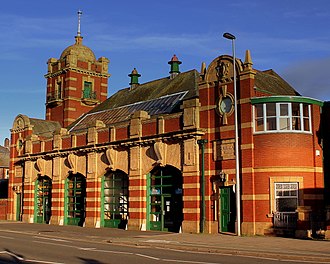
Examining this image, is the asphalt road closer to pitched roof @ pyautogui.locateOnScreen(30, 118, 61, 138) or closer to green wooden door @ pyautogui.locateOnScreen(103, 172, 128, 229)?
green wooden door @ pyautogui.locateOnScreen(103, 172, 128, 229)

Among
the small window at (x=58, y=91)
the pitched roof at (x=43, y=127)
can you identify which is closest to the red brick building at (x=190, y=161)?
the pitched roof at (x=43, y=127)

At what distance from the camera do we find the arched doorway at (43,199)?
40.1 meters

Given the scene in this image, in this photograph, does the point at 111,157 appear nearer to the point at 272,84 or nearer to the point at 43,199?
the point at 43,199

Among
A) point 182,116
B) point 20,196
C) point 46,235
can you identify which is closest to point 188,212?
point 182,116

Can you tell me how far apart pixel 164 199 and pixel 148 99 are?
11.2 m

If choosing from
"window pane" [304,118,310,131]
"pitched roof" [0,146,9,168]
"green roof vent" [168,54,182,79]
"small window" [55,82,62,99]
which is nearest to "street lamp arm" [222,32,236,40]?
"window pane" [304,118,310,131]

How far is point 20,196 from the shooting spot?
44688 millimetres

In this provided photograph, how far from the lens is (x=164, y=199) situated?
3022 centimetres

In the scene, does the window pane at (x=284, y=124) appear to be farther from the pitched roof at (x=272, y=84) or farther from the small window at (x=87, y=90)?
the small window at (x=87, y=90)

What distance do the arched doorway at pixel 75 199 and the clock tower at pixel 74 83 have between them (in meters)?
11.4

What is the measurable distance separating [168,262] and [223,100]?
14.9 metres

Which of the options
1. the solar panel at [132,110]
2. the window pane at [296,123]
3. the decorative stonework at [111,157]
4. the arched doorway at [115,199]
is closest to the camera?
the window pane at [296,123]

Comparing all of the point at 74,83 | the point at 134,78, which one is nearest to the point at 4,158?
the point at 74,83

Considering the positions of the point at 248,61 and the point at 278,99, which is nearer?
the point at 278,99
